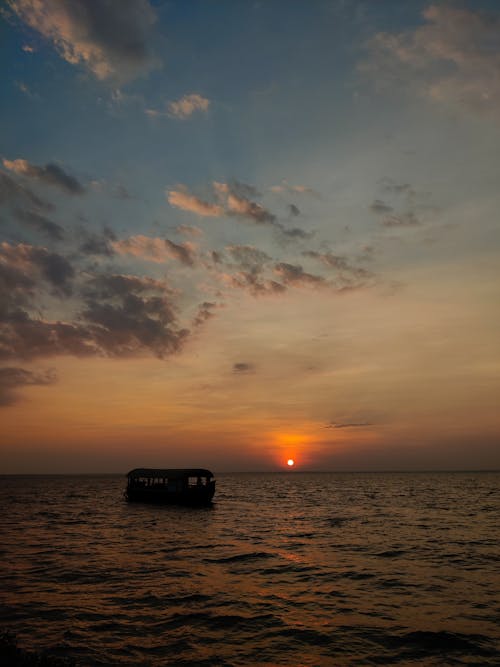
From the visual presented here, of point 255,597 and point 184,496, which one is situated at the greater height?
point 184,496

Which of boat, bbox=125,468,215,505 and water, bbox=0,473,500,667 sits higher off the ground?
boat, bbox=125,468,215,505

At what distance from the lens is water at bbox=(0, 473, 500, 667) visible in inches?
544

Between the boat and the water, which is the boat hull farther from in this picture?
the water

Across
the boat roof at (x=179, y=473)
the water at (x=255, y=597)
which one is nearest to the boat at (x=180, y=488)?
the boat roof at (x=179, y=473)

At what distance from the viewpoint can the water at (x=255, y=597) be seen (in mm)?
13820

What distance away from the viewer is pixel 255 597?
19.4 m

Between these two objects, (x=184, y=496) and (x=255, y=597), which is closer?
(x=255, y=597)

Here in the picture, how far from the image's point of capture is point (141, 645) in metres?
14.0

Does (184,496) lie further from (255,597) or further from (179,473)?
(255,597)

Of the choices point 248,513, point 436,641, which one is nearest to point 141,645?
point 436,641

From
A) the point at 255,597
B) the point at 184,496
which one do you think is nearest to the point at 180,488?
the point at 184,496

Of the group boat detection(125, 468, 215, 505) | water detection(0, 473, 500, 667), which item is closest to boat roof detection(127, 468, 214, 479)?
boat detection(125, 468, 215, 505)

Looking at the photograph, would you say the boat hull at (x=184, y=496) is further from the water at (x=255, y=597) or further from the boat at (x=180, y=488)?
the water at (x=255, y=597)

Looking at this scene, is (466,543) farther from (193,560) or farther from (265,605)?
(265,605)
